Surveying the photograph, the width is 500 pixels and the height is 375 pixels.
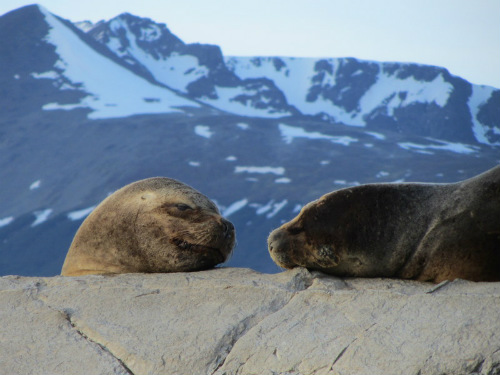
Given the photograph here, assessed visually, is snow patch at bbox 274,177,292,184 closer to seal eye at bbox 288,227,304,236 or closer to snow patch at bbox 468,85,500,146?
snow patch at bbox 468,85,500,146

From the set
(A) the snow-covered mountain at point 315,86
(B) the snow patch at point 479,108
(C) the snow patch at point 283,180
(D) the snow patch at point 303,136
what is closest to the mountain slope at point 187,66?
(A) the snow-covered mountain at point 315,86

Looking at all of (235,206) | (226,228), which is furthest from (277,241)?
(235,206)

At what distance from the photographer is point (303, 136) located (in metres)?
67.1

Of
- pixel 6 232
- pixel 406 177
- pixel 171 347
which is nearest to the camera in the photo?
pixel 171 347

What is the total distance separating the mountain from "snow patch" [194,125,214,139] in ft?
0.96

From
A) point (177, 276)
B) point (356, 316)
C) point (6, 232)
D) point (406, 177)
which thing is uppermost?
point (356, 316)

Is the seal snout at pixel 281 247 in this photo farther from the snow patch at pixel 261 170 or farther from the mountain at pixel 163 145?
the snow patch at pixel 261 170

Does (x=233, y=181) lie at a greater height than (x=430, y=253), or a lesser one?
lesser

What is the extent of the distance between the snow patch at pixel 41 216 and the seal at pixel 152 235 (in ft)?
149

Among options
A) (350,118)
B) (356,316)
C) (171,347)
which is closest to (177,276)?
(171,347)

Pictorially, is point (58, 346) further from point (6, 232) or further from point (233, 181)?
point (233, 181)

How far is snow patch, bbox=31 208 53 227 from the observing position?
48.8 metres

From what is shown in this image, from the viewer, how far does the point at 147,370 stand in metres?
2.97

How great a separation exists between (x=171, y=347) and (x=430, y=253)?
1800 millimetres
